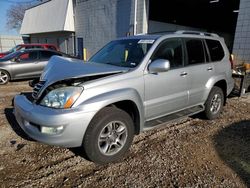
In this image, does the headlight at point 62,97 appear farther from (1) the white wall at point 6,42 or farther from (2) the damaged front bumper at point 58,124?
(1) the white wall at point 6,42

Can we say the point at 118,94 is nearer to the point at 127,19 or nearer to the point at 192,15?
the point at 127,19

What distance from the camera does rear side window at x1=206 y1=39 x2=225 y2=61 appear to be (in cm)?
487

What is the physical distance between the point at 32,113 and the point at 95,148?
37.1 inches

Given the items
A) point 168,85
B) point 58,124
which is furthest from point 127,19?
point 58,124

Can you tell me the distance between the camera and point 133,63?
143 inches

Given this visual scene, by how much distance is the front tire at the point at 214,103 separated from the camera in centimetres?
490

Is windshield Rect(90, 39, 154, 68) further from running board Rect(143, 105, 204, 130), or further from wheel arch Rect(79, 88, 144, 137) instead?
running board Rect(143, 105, 204, 130)

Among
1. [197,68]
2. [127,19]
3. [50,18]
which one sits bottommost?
[197,68]

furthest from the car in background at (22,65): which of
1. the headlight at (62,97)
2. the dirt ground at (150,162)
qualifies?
the headlight at (62,97)

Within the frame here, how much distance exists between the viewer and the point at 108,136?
10.6 ft

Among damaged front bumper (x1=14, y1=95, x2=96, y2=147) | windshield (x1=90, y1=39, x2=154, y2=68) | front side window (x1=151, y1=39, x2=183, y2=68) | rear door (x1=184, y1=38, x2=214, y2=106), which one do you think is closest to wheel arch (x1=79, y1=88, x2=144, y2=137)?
damaged front bumper (x1=14, y1=95, x2=96, y2=147)

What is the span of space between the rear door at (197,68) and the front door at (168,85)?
17 cm

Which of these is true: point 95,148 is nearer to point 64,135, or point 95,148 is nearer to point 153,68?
point 64,135

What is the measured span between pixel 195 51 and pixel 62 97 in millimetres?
2861
